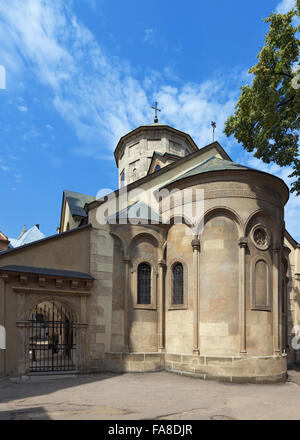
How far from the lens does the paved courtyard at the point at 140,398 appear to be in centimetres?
793

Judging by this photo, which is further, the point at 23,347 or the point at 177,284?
the point at 177,284

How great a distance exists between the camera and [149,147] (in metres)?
22.7

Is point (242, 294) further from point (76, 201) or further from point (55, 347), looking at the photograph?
point (76, 201)

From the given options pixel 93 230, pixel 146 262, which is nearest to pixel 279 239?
pixel 146 262

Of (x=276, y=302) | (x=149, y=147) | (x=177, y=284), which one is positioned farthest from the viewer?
(x=149, y=147)

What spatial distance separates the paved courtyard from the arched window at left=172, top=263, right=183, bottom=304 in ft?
9.77

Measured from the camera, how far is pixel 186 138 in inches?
920

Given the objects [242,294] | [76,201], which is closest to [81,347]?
[242,294]

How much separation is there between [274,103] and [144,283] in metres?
8.75

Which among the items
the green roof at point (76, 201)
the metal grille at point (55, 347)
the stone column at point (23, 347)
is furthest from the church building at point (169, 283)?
the green roof at point (76, 201)

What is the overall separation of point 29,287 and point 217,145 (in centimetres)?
1219

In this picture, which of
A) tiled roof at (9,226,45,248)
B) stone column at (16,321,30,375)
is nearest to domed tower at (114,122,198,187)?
stone column at (16,321,30,375)

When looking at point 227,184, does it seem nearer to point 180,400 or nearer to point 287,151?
point 287,151
